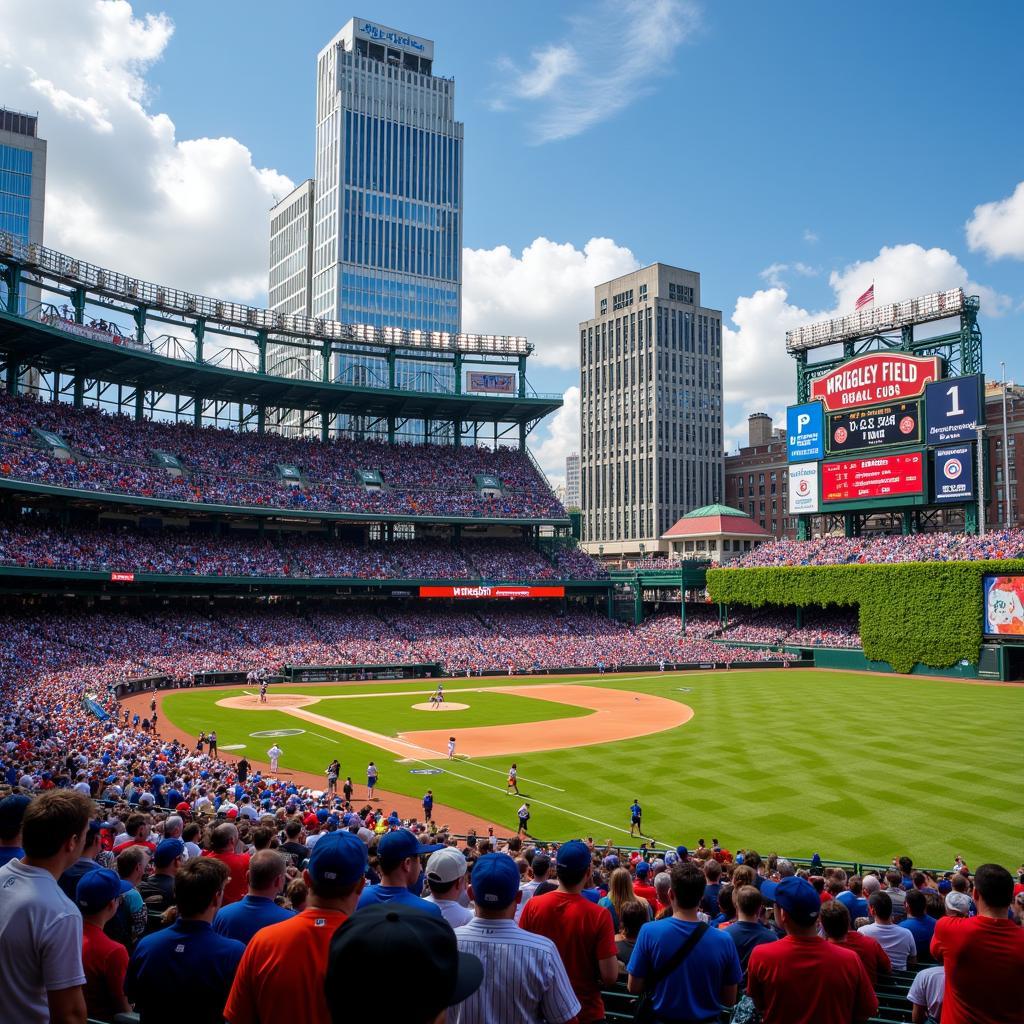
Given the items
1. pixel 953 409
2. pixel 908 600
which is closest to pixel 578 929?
pixel 908 600

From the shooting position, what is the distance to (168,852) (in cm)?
782

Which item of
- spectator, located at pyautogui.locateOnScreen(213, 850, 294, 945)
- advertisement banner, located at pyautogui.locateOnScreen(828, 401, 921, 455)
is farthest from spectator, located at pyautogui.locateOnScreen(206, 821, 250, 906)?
advertisement banner, located at pyautogui.locateOnScreen(828, 401, 921, 455)

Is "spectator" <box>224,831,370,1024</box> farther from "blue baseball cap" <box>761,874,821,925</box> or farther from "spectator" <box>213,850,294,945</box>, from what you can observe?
"blue baseball cap" <box>761,874,821,925</box>

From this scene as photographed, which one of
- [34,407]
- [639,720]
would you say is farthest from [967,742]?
[34,407]

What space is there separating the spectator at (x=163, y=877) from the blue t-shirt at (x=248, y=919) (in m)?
2.68

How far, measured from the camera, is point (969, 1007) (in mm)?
5434

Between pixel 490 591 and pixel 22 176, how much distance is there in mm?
104467

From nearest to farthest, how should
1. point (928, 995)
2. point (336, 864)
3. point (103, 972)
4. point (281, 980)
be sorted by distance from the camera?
1. point (281, 980)
2. point (336, 864)
3. point (103, 972)
4. point (928, 995)

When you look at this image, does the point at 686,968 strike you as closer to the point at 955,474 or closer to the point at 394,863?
the point at 394,863

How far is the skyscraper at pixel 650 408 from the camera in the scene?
14262 centimetres

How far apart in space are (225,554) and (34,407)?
17449 mm

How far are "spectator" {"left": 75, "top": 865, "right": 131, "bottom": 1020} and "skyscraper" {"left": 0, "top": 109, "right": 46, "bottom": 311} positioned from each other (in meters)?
141

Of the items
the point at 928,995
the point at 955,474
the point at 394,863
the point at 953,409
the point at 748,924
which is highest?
the point at 953,409

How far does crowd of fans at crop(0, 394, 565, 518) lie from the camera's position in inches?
2345
